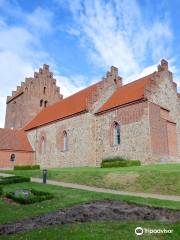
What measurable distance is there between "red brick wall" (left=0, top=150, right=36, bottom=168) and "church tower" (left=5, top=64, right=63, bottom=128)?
23.3 feet

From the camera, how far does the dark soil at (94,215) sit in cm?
805

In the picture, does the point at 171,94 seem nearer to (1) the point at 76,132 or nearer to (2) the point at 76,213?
(1) the point at 76,132

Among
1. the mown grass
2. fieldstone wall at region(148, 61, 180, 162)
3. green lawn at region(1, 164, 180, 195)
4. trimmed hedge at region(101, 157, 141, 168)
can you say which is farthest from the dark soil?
fieldstone wall at region(148, 61, 180, 162)

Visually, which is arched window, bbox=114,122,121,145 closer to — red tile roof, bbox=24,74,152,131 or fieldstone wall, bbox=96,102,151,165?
fieldstone wall, bbox=96,102,151,165

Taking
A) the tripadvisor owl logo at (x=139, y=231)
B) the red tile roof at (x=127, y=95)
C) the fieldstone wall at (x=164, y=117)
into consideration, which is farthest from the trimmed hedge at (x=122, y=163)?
the tripadvisor owl logo at (x=139, y=231)

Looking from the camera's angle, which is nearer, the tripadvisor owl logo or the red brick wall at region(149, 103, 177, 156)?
the tripadvisor owl logo

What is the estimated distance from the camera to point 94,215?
356 inches

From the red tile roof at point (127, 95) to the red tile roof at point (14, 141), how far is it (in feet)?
48.4

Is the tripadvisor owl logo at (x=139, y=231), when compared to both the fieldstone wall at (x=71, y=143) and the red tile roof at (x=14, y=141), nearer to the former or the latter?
the fieldstone wall at (x=71, y=143)

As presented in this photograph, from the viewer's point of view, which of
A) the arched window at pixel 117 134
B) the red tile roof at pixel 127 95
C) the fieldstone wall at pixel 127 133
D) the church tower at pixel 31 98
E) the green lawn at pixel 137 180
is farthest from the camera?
the church tower at pixel 31 98

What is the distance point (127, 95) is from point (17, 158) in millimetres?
19163

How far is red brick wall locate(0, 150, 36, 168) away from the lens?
3684 cm
